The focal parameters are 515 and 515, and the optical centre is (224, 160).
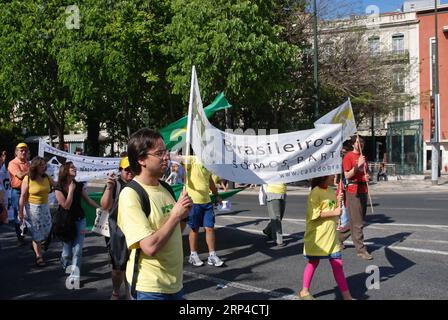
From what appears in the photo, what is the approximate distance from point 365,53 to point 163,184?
25290mm

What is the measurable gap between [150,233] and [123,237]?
1161mm

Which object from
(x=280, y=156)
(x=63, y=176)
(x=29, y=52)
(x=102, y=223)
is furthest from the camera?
(x=29, y=52)

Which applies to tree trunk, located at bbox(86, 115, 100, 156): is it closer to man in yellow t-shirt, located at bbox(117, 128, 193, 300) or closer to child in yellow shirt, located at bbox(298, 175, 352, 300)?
child in yellow shirt, located at bbox(298, 175, 352, 300)

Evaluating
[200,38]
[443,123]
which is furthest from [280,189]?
[443,123]

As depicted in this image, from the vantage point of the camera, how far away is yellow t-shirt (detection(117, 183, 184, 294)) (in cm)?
309

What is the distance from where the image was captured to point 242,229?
34.9ft

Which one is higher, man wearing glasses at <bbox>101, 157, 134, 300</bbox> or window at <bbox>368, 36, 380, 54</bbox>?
window at <bbox>368, 36, 380, 54</bbox>

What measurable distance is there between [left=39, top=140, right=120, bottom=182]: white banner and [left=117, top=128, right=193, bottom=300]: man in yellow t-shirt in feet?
18.7

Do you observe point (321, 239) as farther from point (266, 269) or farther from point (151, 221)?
point (151, 221)

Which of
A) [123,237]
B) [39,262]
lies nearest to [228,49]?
[39,262]

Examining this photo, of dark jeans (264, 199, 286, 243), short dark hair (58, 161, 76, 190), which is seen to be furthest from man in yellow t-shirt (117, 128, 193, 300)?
dark jeans (264, 199, 286, 243)

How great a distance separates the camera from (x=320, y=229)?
18.1ft

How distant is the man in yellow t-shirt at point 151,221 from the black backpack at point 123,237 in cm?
3

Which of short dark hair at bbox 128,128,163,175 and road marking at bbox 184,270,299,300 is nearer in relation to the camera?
short dark hair at bbox 128,128,163,175
